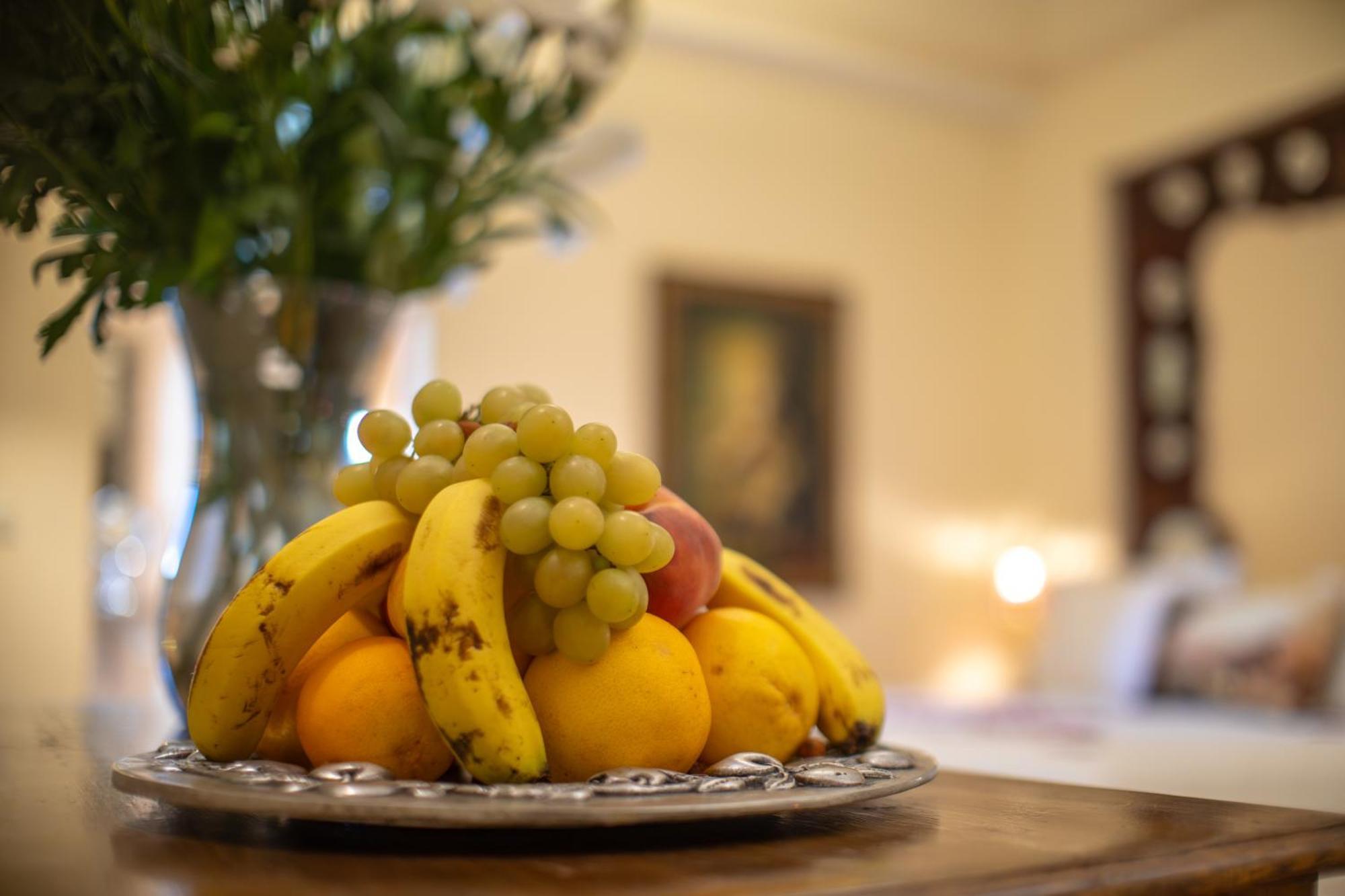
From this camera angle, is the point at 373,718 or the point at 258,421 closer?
the point at 373,718

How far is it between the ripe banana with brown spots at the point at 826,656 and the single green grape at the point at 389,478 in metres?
0.20

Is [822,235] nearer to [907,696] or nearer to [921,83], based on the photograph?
[921,83]

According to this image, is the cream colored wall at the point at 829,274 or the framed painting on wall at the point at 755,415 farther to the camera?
the framed painting on wall at the point at 755,415

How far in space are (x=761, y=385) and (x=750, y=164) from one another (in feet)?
3.19

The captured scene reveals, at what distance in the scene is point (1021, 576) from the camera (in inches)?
219

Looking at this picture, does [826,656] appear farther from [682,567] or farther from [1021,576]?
[1021,576]

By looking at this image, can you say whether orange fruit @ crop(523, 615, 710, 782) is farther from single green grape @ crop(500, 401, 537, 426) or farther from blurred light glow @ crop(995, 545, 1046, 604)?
blurred light glow @ crop(995, 545, 1046, 604)

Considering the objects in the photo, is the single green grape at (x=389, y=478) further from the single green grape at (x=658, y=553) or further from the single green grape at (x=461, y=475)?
the single green grape at (x=658, y=553)

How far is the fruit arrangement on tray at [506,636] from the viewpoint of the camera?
22.6 inches

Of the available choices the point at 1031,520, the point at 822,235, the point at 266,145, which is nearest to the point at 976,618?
the point at 1031,520

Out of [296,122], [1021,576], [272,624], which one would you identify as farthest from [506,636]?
[1021,576]

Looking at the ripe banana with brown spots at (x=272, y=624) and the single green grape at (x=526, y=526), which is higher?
the single green grape at (x=526, y=526)

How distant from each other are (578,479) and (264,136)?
60 centimetres

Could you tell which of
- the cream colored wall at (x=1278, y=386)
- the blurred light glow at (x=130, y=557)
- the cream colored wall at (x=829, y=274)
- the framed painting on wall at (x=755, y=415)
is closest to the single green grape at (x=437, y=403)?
the cream colored wall at (x=829, y=274)
